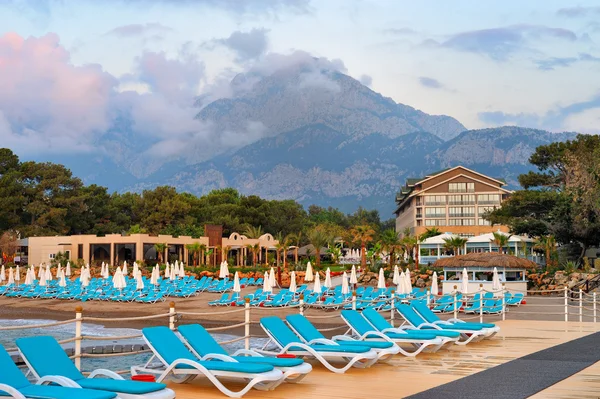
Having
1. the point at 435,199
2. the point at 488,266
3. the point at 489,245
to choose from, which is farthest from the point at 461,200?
the point at 488,266

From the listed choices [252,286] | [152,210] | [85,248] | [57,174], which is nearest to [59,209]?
[57,174]

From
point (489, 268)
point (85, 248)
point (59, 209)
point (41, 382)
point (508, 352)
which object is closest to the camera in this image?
point (41, 382)

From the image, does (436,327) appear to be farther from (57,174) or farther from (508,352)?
(57,174)

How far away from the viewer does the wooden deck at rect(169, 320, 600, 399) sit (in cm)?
717

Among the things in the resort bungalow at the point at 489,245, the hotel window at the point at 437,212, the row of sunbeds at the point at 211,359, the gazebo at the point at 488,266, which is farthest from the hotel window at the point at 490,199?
the row of sunbeds at the point at 211,359

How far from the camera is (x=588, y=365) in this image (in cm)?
951

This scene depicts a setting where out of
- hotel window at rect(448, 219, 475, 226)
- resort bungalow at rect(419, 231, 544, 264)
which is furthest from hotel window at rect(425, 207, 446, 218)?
resort bungalow at rect(419, 231, 544, 264)

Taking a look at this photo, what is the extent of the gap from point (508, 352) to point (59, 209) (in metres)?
56.8

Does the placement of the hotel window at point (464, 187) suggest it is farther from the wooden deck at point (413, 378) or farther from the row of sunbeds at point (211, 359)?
the row of sunbeds at point (211, 359)

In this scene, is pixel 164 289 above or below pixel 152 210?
below

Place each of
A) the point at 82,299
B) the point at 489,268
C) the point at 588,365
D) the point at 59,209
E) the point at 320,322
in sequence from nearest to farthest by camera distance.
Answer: the point at 588,365
the point at 320,322
the point at 489,268
the point at 82,299
the point at 59,209

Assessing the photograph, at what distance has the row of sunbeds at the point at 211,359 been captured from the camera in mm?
5922

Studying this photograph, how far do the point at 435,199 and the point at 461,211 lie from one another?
10.4 feet

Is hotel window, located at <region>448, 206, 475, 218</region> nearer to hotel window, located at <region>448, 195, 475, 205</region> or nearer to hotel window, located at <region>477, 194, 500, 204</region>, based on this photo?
hotel window, located at <region>448, 195, 475, 205</region>
